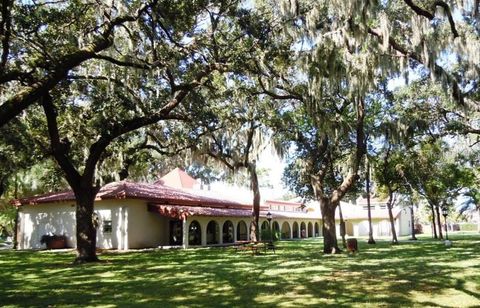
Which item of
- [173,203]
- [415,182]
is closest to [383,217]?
[415,182]

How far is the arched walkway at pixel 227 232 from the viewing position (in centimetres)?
3441

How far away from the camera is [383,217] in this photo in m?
53.4

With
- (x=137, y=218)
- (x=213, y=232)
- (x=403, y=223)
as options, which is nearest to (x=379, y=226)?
(x=403, y=223)

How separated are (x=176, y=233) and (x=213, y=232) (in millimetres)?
3644

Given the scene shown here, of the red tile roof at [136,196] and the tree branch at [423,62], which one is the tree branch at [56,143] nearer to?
the red tile roof at [136,196]

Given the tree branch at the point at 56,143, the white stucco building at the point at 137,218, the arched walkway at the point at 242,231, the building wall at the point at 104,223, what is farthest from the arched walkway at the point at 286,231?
the tree branch at the point at 56,143

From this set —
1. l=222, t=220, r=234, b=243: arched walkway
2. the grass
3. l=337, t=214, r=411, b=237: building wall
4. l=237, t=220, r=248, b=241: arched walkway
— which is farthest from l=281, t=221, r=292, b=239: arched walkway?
the grass

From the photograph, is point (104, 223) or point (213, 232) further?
point (213, 232)

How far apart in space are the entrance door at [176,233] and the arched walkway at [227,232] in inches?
175

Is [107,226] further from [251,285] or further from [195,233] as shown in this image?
[251,285]

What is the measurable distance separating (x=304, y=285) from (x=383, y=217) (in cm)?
4603

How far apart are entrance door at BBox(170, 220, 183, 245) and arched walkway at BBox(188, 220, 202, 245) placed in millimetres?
680

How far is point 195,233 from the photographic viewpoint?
31719 millimetres

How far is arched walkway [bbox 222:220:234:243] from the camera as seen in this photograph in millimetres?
34406
